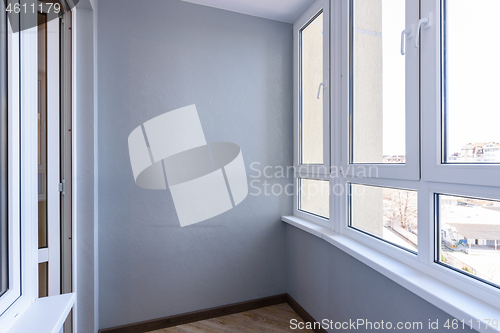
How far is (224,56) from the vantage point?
204cm

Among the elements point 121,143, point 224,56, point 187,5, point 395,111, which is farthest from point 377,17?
point 121,143

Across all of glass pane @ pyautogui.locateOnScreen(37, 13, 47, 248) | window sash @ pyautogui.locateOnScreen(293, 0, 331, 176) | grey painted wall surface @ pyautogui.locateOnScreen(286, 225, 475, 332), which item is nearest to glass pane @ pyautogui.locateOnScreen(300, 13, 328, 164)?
window sash @ pyautogui.locateOnScreen(293, 0, 331, 176)

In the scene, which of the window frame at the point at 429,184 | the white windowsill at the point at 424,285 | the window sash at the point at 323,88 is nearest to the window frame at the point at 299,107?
the window sash at the point at 323,88

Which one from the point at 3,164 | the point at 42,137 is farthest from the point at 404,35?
the point at 42,137

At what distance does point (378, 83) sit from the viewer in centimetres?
143

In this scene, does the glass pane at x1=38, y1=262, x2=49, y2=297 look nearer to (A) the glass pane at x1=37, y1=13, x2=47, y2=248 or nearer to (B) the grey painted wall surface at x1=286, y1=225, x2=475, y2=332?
(A) the glass pane at x1=37, y1=13, x2=47, y2=248

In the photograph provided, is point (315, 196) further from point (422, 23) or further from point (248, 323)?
point (422, 23)

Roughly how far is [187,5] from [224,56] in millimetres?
448

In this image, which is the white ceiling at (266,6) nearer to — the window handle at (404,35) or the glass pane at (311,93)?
the glass pane at (311,93)

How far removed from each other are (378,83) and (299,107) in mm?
808

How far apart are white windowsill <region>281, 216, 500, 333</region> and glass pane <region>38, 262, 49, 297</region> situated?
152cm

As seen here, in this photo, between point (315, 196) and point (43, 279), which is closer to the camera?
point (43, 279)

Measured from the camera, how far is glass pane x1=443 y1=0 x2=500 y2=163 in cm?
92

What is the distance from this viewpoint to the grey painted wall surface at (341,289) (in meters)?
A: 1.16
